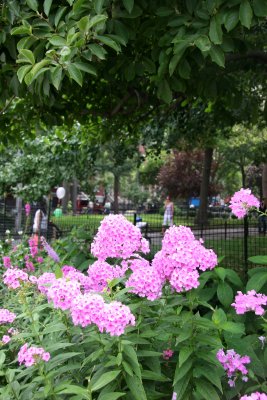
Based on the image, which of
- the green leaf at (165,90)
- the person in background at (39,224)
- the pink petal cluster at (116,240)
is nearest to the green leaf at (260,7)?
the green leaf at (165,90)

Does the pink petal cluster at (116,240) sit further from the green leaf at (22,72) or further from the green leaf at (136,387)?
the green leaf at (22,72)

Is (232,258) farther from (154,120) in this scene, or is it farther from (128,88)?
(128,88)

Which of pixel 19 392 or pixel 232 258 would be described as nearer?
pixel 19 392

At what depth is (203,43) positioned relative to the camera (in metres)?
2.39

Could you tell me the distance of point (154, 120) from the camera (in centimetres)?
923

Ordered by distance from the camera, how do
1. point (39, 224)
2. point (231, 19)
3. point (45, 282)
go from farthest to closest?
point (39, 224)
point (231, 19)
point (45, 282)

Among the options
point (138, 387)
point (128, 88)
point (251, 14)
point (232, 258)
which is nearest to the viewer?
point (138, 387)

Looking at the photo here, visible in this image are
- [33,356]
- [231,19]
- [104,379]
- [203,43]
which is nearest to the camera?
[104,379]

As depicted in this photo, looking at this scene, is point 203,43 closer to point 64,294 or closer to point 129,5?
point 129,5

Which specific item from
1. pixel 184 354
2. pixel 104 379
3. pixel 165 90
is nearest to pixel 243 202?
pixel 184 354

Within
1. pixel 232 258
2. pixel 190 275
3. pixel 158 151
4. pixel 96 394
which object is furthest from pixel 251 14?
pixel 158 151

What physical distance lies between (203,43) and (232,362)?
1636mm

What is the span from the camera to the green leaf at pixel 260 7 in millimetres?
2508

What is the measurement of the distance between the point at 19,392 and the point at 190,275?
2.82 ft
